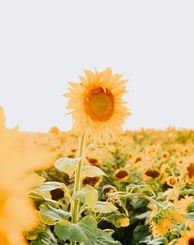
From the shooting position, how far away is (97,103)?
1.60 metres

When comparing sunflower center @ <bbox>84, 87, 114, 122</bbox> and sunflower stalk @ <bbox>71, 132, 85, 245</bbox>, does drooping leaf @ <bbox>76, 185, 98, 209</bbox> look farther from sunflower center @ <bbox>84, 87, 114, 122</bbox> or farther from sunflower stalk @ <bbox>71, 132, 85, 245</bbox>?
sunflower center @ <bbox>84, 87, 114, 122</bbox>

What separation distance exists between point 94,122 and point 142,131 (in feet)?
26.2

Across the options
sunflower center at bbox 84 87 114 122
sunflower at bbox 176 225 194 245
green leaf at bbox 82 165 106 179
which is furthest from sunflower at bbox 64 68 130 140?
sunflower at bbox 176 225 194 245

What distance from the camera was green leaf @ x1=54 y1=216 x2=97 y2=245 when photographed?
4.06ft

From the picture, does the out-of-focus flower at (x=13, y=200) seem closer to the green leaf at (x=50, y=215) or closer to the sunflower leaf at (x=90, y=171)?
the green leaf at (x=50, y=215)

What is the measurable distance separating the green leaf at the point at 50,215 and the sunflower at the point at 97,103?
288mm

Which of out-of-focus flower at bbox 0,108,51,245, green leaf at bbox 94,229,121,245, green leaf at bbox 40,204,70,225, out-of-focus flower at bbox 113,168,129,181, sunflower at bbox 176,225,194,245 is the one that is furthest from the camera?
out-of-focus flower at bbox 113,168,129,181

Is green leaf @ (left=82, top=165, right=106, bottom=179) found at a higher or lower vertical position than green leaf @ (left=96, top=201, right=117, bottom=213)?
higher

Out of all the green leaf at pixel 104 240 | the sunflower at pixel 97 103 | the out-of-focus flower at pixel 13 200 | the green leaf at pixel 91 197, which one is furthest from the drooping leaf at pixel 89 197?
the out-of-focus flower at pixel 13 200

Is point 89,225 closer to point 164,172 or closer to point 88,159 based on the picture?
point 164,172

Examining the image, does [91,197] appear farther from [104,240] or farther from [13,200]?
[13,200]

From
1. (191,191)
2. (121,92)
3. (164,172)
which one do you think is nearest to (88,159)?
(164,172)

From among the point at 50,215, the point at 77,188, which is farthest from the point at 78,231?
the point at 77,188

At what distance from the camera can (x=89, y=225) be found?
4.26 ft
